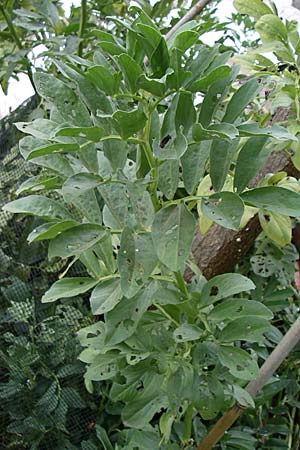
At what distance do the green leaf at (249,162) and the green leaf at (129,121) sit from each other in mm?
113

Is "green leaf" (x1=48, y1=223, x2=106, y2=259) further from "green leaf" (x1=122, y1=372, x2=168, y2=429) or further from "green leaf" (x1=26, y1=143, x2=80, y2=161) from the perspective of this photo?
"green leaf" (x1=122, y1=372, x2=168, y2=429)

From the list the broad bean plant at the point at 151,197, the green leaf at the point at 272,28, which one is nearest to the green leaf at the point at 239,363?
the broad bean plant at the point at 151,197

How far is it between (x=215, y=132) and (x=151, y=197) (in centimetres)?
11

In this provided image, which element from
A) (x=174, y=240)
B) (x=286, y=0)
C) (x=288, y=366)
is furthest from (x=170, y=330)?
(x=286, y=0)

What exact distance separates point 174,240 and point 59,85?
0.55 ft

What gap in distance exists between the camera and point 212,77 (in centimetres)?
50

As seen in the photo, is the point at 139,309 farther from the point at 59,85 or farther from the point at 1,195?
the point at 1,195

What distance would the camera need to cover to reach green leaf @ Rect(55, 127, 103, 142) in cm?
46

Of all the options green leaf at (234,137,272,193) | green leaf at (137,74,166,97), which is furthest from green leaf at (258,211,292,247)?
green leaf at (137,74,166,97)

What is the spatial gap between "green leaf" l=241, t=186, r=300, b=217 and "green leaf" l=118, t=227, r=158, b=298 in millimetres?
99

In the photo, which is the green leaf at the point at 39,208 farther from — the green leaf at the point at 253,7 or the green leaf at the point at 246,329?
the green leaf at the point at 253,7

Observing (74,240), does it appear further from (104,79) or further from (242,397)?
(242,397)

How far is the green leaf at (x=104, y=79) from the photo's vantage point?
0.49 m

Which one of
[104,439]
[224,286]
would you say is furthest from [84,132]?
[104,439]
